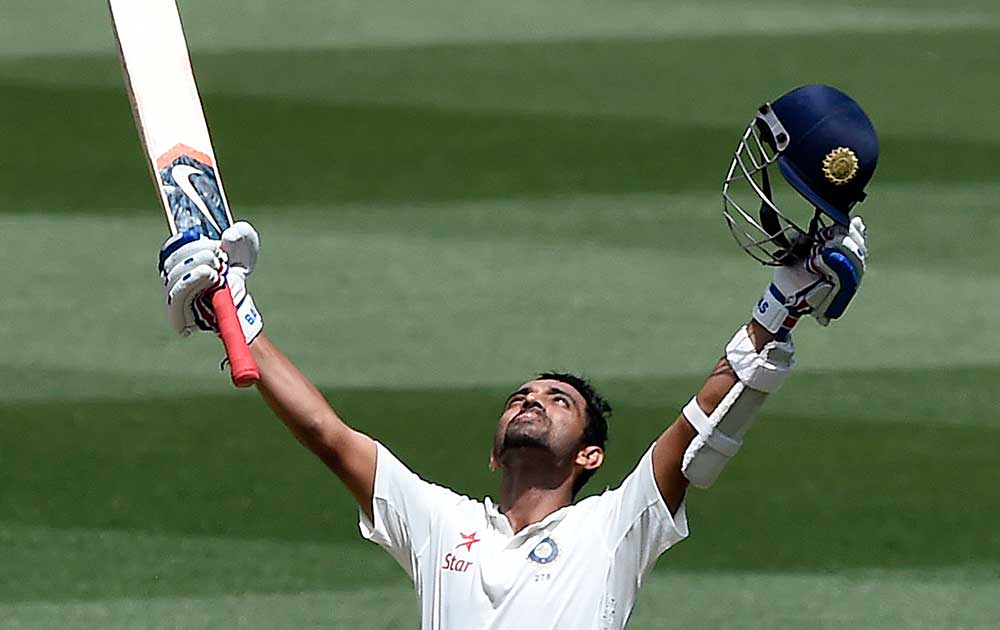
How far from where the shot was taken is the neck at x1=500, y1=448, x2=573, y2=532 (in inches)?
195

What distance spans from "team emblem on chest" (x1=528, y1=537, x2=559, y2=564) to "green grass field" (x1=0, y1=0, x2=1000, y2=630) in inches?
74.8

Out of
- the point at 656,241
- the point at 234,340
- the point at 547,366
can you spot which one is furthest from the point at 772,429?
the point at 234,340

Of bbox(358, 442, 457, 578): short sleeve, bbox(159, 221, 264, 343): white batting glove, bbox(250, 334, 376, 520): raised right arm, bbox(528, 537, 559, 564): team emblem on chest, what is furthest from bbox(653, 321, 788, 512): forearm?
bbox(159, 221, 264, 343): white batting glove

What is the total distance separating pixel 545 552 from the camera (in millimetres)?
4801

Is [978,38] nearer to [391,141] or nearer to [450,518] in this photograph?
[391,141]

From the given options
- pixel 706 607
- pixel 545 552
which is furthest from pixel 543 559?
pixel 706 607

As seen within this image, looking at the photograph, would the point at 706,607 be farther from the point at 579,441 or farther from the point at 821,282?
the point at 821,282

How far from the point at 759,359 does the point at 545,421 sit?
754 mm

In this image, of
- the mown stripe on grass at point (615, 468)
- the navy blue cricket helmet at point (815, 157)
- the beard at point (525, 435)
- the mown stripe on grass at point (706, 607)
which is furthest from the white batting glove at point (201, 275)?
the mown stripe on grass at point (615, 468)

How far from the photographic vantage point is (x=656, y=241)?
950 cm

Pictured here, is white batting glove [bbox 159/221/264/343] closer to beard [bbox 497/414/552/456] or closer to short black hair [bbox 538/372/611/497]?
beard [bbox 497/414/552/456]

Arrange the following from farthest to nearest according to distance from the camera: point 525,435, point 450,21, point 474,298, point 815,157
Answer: point 450,21 < point 474,298 < point 525,435 < point 815,157

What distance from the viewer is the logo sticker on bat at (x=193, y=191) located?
194 inches

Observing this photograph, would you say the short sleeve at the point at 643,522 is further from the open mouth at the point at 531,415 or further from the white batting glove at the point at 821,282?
the white batting glove at the point at 821,282
